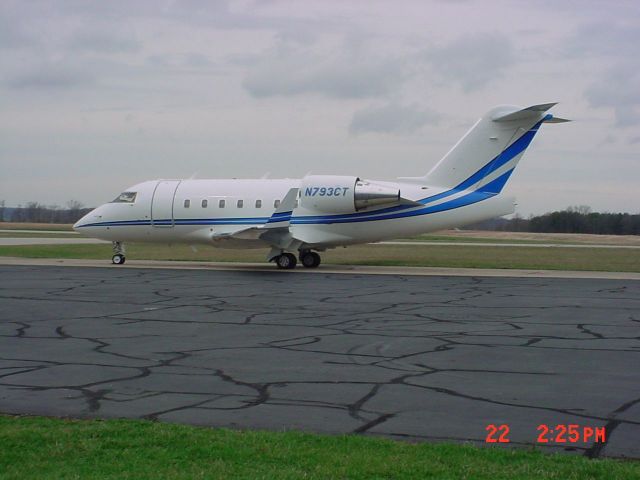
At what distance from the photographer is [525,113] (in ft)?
92.5

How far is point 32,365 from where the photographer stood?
A: 430 inches

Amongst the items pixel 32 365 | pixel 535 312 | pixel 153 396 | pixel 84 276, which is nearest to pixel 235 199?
pixel 84 276

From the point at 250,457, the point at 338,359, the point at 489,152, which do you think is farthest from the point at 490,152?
the point at 250,457

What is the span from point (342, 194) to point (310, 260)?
344 centimetres

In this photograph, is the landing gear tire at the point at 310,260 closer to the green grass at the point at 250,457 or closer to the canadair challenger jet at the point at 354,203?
the canadair challenger jet at the point at 354,203

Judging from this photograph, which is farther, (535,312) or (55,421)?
(535,312)

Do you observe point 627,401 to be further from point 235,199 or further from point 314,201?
point 235,199

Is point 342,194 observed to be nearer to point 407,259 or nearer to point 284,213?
point 284,213

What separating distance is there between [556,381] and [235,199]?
22.4 meters

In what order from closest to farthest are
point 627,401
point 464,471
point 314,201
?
point 464,471 → point 627,401 → point 314,201

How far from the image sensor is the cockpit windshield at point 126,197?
32.8 metres

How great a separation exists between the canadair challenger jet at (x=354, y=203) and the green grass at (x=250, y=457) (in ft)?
68.4

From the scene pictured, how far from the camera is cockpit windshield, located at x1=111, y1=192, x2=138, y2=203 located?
1293 inches
